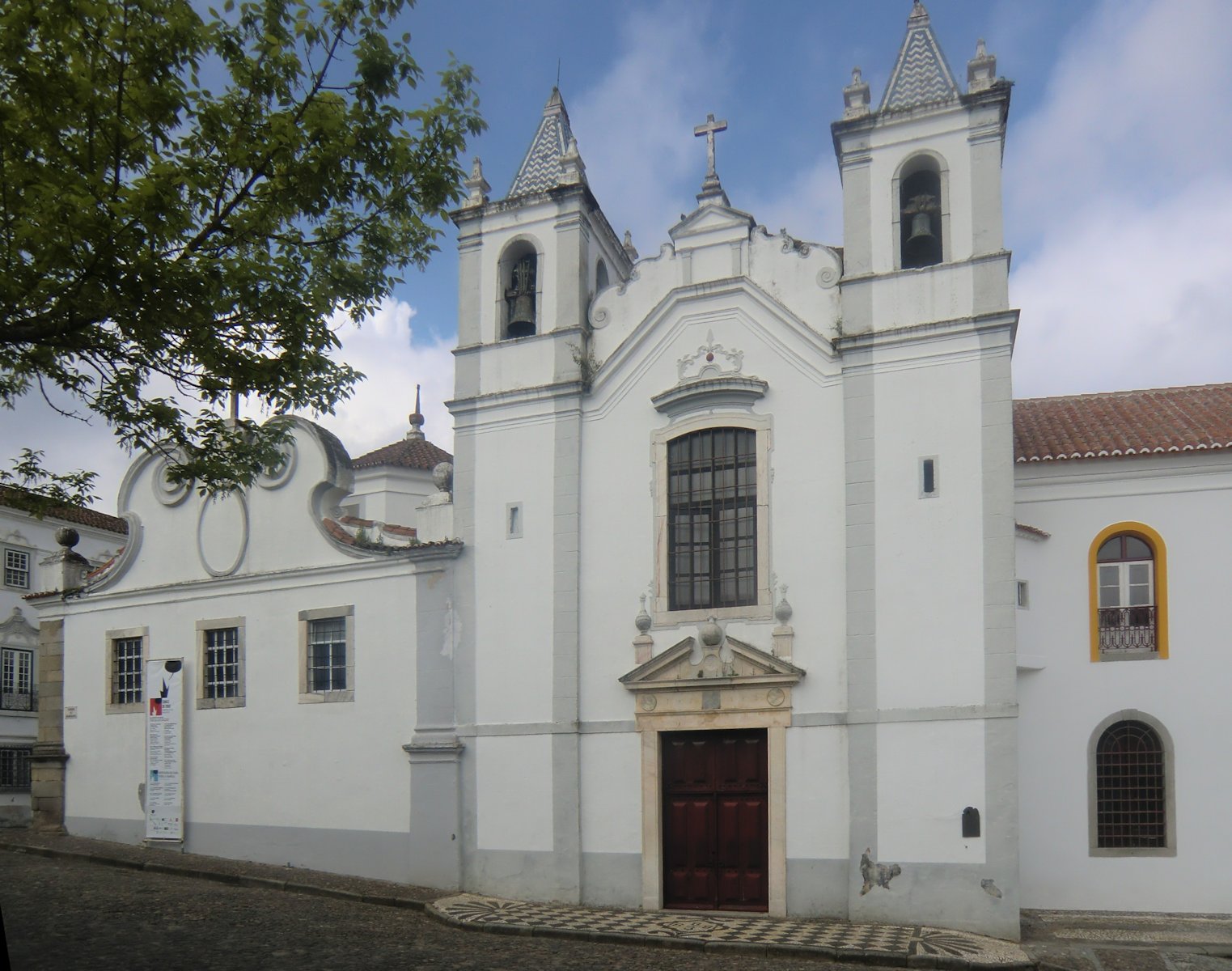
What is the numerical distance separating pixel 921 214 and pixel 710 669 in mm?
6486

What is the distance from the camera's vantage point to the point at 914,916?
14.7 meters

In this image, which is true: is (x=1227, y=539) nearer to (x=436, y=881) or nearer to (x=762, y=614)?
(x=762, y=614)

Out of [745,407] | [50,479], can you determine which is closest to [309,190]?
[50,479]

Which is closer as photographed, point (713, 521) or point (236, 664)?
point (713, 521)

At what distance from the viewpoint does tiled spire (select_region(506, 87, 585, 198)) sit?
18344 millimetres

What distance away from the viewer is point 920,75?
54.5 feet

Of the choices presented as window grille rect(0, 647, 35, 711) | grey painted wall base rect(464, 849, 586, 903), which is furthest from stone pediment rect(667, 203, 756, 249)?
window grille rect(0, 647, 35, 711)

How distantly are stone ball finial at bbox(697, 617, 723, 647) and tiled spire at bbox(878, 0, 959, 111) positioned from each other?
708 cm

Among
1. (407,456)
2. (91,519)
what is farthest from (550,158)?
(91,519)

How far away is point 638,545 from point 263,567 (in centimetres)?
635

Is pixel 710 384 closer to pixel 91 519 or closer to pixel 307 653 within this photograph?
pixel 307 653

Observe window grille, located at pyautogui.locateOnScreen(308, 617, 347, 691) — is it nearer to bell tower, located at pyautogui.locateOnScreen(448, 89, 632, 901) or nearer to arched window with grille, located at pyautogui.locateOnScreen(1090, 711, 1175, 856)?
bell tower, located at pyautogui.locateOnScreen(448, 89, 632, 901)

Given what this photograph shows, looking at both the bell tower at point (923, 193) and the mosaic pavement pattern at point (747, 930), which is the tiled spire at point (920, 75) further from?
the mosaic pavement pattern at point (747, 930)

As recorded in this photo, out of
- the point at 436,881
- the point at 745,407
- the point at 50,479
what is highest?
the point at 745,407
